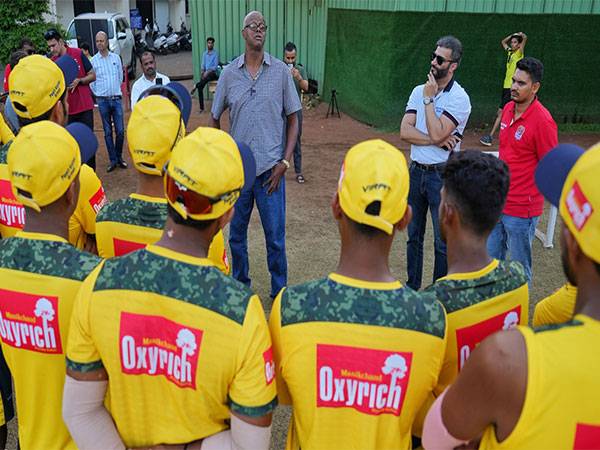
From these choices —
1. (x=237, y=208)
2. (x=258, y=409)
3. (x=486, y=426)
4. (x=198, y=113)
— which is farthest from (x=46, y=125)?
(x=198, y=113)

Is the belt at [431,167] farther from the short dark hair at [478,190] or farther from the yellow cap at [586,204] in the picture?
the yellow cap at [586,204]

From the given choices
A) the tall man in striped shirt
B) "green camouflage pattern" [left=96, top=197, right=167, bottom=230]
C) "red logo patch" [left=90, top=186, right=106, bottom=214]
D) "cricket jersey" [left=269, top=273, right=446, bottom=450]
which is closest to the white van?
the tall man in striped shirt

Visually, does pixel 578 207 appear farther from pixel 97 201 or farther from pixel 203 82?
pixel 203 82

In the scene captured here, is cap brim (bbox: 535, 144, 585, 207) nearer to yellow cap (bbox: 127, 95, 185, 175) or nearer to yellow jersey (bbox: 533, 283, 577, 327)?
yellow jersey (bbox: 533, 283, 577, 327)

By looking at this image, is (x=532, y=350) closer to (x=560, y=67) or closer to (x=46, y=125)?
(x=46, y=125)

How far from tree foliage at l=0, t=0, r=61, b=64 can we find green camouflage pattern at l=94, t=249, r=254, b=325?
17276mm

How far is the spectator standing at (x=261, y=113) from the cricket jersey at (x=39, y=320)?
2728mm

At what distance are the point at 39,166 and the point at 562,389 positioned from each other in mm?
1846

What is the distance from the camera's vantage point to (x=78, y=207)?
2.82 meters

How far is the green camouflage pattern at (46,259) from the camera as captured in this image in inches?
76.5

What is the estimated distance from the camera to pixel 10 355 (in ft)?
6.82

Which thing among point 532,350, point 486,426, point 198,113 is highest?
point 532,350

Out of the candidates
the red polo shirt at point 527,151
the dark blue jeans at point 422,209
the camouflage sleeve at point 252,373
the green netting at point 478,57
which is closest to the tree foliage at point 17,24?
the green netting at point 478,57

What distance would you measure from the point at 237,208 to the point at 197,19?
12.0m
